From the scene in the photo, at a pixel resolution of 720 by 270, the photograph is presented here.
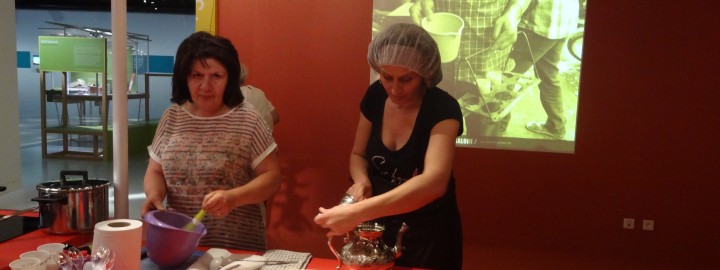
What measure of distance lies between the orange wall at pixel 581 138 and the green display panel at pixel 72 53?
137 inches

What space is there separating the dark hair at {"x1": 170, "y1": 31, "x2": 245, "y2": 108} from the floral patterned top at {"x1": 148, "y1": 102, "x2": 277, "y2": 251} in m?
0.05

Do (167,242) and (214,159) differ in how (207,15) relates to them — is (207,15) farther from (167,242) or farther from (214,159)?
(167,242)

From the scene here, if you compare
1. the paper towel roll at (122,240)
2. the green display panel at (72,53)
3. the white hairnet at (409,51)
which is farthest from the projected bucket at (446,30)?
the green display panel at (72,53)

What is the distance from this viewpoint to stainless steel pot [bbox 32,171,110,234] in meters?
1.59

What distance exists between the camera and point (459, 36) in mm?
3906

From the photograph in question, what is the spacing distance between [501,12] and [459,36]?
13.3 inches

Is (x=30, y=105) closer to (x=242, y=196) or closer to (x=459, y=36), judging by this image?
(x=459, y=36)

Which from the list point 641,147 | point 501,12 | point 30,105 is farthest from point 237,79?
point 30,105

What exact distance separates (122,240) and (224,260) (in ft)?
0.92

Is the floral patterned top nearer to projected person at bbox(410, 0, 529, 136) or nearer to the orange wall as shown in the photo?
the orange wall

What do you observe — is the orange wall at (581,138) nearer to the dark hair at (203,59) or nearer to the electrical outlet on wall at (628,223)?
the electrical outlet on wall at (628,223)

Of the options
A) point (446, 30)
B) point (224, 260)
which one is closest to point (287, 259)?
point (224, 260)

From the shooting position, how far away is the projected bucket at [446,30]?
12.8 ft

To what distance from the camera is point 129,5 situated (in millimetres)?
8664
